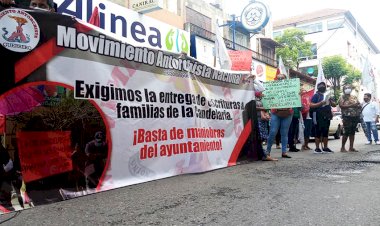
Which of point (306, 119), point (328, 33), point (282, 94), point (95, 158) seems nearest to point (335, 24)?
point (328, 33)

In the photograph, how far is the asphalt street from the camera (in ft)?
9.75

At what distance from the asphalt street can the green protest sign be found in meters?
1.84

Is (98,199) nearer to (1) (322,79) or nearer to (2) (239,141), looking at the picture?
(2) (239,141)

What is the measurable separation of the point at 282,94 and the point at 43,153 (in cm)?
464

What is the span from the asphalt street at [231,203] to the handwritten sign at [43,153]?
0.38 meters

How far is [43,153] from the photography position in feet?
12.1

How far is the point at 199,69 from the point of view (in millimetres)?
5609

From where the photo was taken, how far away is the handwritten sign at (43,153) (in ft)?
11.6

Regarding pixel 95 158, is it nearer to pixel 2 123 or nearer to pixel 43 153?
pixel 43 153

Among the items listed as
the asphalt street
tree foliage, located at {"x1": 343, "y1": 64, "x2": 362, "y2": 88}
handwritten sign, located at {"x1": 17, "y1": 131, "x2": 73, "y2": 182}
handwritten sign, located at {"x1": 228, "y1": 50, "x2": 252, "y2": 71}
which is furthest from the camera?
tree foliage, located at {"x1": 343, "y1": 64, "x2": 362, "y2": 88}

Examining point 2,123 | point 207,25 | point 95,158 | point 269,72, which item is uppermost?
point 207,25

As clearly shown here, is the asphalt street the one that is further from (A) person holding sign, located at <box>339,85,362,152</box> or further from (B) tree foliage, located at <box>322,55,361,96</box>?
(B) tree foliage, located at <box>322,55,361,96</box>

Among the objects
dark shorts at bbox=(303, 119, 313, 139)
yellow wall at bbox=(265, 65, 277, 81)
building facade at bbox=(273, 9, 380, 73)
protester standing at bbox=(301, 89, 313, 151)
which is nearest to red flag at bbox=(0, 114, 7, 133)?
protester standing at bbox=(301, 89, 313, 151)

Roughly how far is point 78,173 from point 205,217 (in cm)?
168
